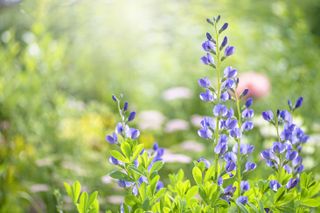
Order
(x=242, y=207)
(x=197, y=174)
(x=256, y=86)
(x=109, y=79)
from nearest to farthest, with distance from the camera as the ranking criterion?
(x=242, y=207), (x=197, y=174), (x=256, y=86), (x=109, y=79)

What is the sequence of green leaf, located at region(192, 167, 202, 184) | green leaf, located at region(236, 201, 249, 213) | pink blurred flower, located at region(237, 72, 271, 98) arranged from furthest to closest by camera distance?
1. pink blurred flower, located at region(237, 72, 271, 98)
2. green leaf, located at region(192, 167, 202, 184)
3. green leaf, located at region(236, 201, 249, 213)

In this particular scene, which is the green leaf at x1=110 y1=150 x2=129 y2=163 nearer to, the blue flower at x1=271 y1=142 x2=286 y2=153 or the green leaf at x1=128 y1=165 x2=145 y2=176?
the green leaf at x1=128 y1=165 x2=145 y2=176

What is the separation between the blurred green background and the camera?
3.44 metres

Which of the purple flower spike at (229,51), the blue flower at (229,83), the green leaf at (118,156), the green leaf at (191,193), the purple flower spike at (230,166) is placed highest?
the purple flower spike at (229,51)

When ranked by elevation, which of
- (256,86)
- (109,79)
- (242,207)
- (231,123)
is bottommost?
(242,207)

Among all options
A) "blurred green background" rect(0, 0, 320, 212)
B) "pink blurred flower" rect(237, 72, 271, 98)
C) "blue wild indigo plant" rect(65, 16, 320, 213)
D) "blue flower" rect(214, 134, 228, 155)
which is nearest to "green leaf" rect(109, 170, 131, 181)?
"blue wild indigo plant" rect(65, 16, 320, 213)

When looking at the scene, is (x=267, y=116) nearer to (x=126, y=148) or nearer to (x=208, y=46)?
(x=208, y=46)

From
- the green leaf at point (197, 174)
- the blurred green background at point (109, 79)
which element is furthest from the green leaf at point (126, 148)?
the blurred green background at point (109, 79)

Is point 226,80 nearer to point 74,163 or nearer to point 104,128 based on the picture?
point 74,163

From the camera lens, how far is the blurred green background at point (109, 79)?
3443mm

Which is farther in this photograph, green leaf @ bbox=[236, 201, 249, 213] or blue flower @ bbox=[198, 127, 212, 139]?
blue flower @ bbox=[198, 127, 212, 139]

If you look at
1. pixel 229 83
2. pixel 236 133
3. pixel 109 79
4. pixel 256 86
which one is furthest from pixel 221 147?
pixel 109 79

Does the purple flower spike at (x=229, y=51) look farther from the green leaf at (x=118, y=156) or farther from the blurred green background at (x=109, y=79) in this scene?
the blurred green background at (x=109, y=79)

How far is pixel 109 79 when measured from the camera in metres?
4.98
